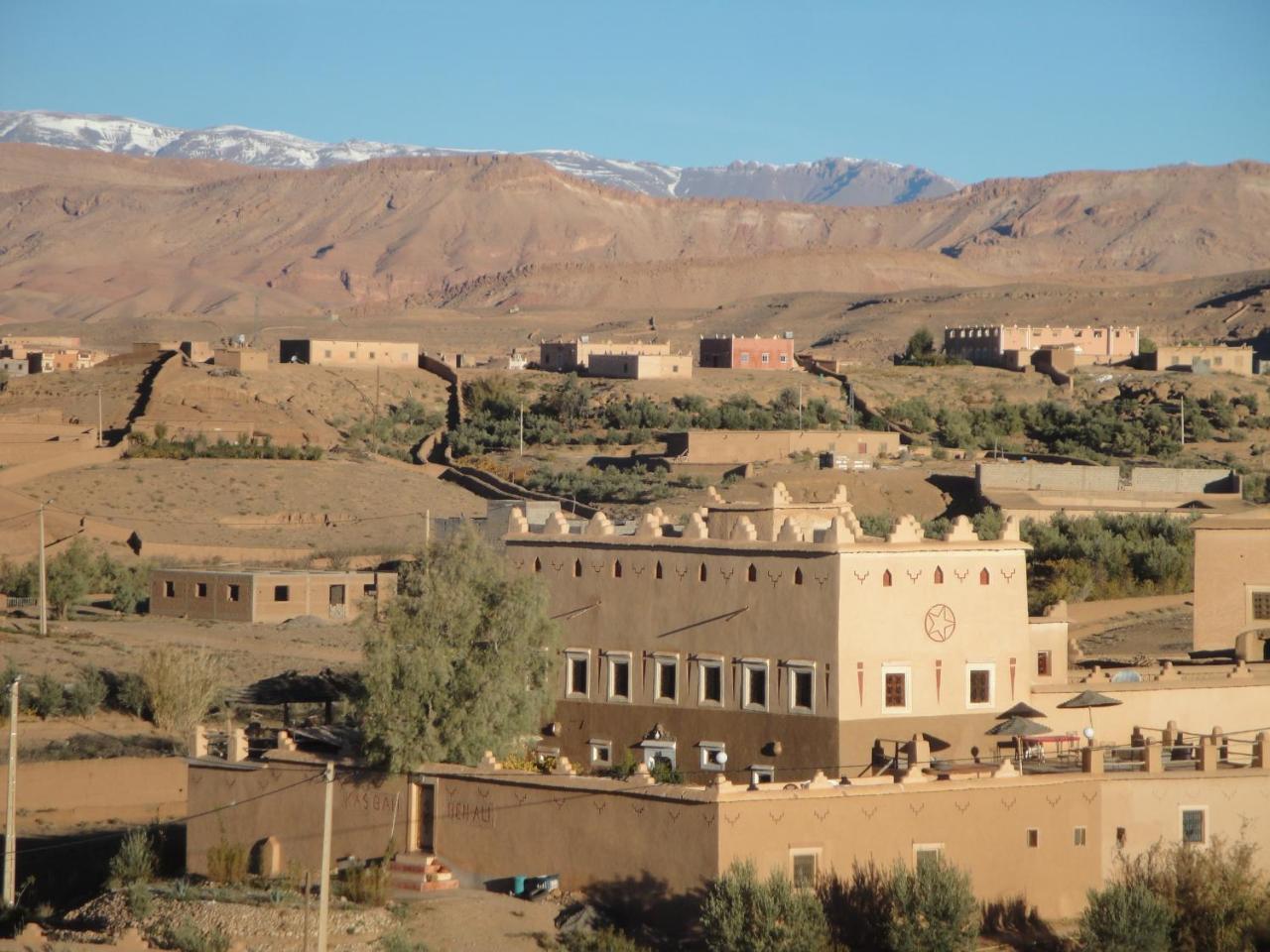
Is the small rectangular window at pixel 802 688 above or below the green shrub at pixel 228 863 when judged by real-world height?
above

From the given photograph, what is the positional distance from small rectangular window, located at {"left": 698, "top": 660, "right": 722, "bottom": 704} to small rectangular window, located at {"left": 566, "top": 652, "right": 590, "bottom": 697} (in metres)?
1.72

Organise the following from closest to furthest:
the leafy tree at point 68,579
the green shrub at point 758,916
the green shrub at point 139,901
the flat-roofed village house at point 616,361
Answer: the green shrub at point 758,916 < the green shrub at point 139,901 < the leafy tree at point 68,579 < the flat-roofed village house at point 616,361

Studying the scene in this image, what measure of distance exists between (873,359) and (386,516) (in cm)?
5096

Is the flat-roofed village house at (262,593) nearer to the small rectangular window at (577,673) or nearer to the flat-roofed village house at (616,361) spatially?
the small rectangular window at (577,673)

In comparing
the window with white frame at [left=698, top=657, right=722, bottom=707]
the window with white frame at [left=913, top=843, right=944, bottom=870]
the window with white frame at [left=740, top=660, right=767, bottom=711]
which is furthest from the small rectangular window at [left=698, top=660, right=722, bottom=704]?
the window with white frame at [left=913, top=843, right=944, bottom=870]

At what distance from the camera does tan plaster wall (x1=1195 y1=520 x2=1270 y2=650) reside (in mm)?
32781

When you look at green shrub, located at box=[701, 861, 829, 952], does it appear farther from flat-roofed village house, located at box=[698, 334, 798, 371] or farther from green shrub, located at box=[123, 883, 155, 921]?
flat-roofed village house, located at box=[698, 334, 798, 371]

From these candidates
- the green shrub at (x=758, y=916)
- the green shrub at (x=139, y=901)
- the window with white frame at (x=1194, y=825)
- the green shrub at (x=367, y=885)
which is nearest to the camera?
the green shrub at (x=758, y=916)

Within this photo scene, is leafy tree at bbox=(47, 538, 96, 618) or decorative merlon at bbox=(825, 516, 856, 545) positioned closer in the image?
decorative merlon at bbox=(825, 516, 856, 545)

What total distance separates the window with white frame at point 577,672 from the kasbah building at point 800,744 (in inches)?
1.0

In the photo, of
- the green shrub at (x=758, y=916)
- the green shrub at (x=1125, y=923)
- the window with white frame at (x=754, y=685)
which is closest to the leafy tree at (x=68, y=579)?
the window with white frame at (x=754, y=685)

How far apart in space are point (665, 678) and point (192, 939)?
23.1ft

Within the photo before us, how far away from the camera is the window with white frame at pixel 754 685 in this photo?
2691cm

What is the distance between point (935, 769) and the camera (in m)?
25.7
